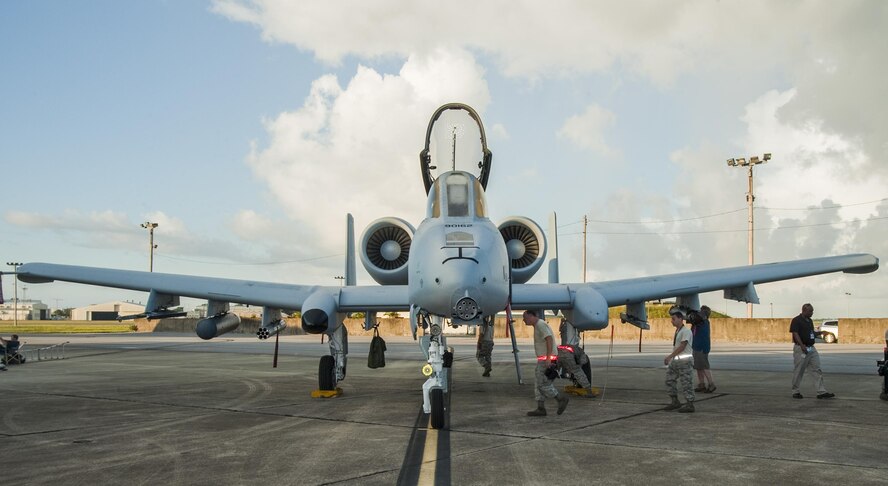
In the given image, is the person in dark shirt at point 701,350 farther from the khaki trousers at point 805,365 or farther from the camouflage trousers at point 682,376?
the camouflage trousers at point 682,376

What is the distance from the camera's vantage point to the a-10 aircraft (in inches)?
458

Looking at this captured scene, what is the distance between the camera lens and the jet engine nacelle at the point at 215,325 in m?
13.9

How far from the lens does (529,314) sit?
11.2 meters

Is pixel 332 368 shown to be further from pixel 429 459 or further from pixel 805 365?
pixel 805 365

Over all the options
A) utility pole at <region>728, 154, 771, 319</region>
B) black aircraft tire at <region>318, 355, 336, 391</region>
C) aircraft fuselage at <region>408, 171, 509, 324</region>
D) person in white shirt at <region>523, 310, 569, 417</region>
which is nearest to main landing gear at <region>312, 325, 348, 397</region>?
black aircraft tire at <region>318, 355, 336, 391</region>

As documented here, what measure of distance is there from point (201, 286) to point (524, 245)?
719cm

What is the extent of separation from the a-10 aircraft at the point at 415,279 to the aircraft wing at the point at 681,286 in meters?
0.02

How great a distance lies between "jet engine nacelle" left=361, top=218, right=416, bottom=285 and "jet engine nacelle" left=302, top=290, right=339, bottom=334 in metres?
1.86

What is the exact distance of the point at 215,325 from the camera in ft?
46.8

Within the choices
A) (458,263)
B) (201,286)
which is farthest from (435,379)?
(201,286)

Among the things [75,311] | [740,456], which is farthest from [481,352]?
[75,311]

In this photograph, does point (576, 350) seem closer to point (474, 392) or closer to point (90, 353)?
point (474, 392)

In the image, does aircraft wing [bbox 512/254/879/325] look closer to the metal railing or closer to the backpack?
the backpack

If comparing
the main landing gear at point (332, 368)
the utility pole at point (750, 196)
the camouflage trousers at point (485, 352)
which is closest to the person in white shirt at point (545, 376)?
the main landing gear at point (332, 368)
